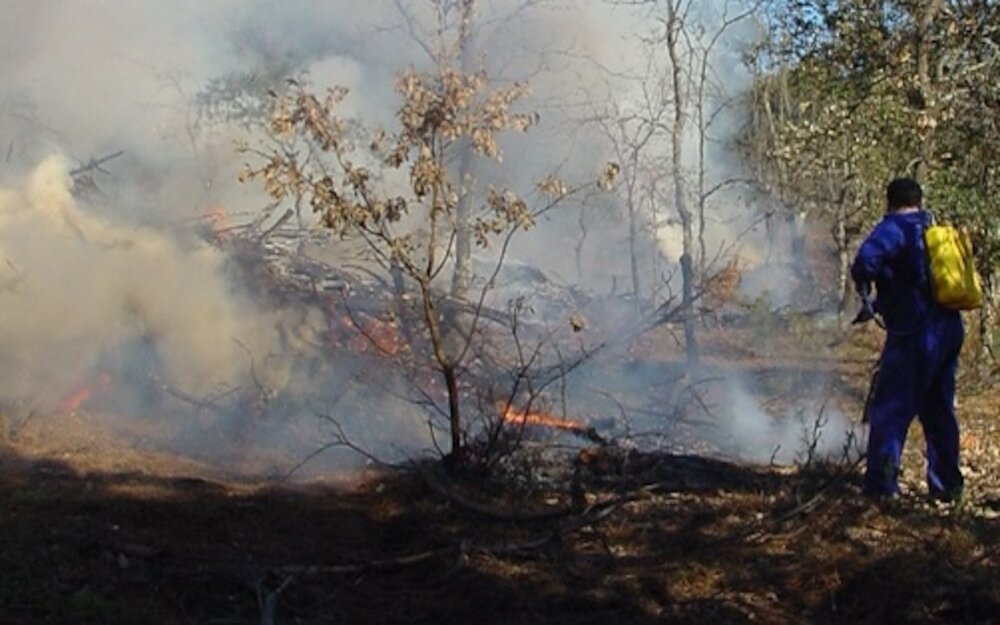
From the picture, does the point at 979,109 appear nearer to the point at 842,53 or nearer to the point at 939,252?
the point at 842,53

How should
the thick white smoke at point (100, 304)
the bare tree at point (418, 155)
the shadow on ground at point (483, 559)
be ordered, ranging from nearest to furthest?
the shadow on ground at point (483, 559) < the bare tree at point (418, 155) < the thick white smoke at point (100, 304)

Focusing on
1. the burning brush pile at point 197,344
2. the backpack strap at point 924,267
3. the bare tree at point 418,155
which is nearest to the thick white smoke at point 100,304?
the burning brush pile at point 197,344

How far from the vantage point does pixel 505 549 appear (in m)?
4.79

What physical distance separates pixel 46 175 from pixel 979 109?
850 cm

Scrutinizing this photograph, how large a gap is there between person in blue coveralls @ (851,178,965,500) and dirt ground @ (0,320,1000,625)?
21 centimetres

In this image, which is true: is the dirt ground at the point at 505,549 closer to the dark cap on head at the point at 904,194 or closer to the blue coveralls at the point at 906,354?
the blue coveralls at the point at 906,354

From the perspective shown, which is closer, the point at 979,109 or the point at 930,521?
the point at 930,521

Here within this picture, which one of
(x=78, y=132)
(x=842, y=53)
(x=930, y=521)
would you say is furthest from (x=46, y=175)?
(x=930, y=521)

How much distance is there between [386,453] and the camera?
28.3 feet

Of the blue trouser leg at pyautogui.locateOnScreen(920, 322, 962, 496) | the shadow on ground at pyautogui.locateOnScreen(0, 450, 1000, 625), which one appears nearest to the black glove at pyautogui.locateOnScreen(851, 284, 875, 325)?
the blue trouser leg at pyautogui.locateOnScreen(920, 322, 962, 496)

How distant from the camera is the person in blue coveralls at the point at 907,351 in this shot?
5.69 m

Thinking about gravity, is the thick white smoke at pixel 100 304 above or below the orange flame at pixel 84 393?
above

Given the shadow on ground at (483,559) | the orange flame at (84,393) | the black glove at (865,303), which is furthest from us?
the orange flame at (84,393)

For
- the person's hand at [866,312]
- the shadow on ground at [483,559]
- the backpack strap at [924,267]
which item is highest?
the backpack strap at [924,267]
